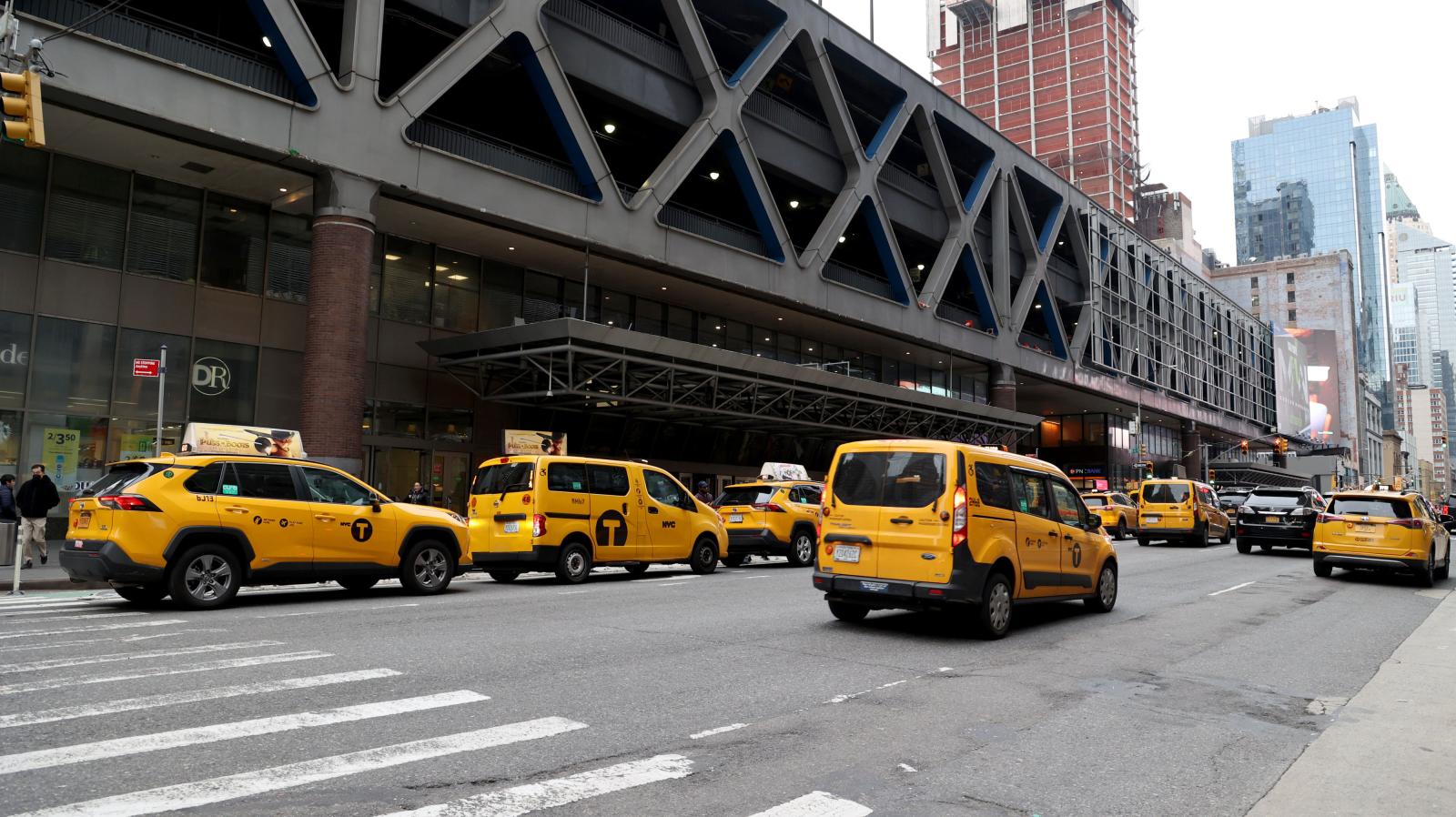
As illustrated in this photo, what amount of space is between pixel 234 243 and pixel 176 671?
2039 cm

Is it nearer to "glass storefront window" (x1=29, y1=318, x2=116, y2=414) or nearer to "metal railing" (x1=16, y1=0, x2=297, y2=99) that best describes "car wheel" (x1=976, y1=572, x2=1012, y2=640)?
"metal railing" (x1=16, y1=0, x2=297, y2=99)

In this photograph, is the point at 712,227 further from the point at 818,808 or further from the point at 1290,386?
the point at 1290,386

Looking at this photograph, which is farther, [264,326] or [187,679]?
[264,326]

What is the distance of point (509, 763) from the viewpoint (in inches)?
207

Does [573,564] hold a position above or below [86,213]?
below

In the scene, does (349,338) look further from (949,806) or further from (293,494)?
(949,806)

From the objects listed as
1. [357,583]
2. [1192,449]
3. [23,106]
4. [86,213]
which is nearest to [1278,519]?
[357,583]

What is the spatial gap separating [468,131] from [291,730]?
2472 cm

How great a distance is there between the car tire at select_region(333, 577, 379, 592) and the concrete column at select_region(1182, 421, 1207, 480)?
74958mm

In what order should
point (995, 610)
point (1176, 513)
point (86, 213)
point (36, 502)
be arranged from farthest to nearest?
1. point (1176, 513)
2. point (86, 213)
3. point (36, 502)
4. point (995, 610)

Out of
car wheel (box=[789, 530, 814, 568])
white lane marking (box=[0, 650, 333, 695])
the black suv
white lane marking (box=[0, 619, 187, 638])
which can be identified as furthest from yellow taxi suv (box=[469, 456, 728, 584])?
the black suv

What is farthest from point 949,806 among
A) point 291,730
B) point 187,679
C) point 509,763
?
point 187,679

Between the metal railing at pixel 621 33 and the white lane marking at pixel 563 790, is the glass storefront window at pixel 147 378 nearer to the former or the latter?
the metal railing at pixel 621 33

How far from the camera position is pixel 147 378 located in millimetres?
23078
